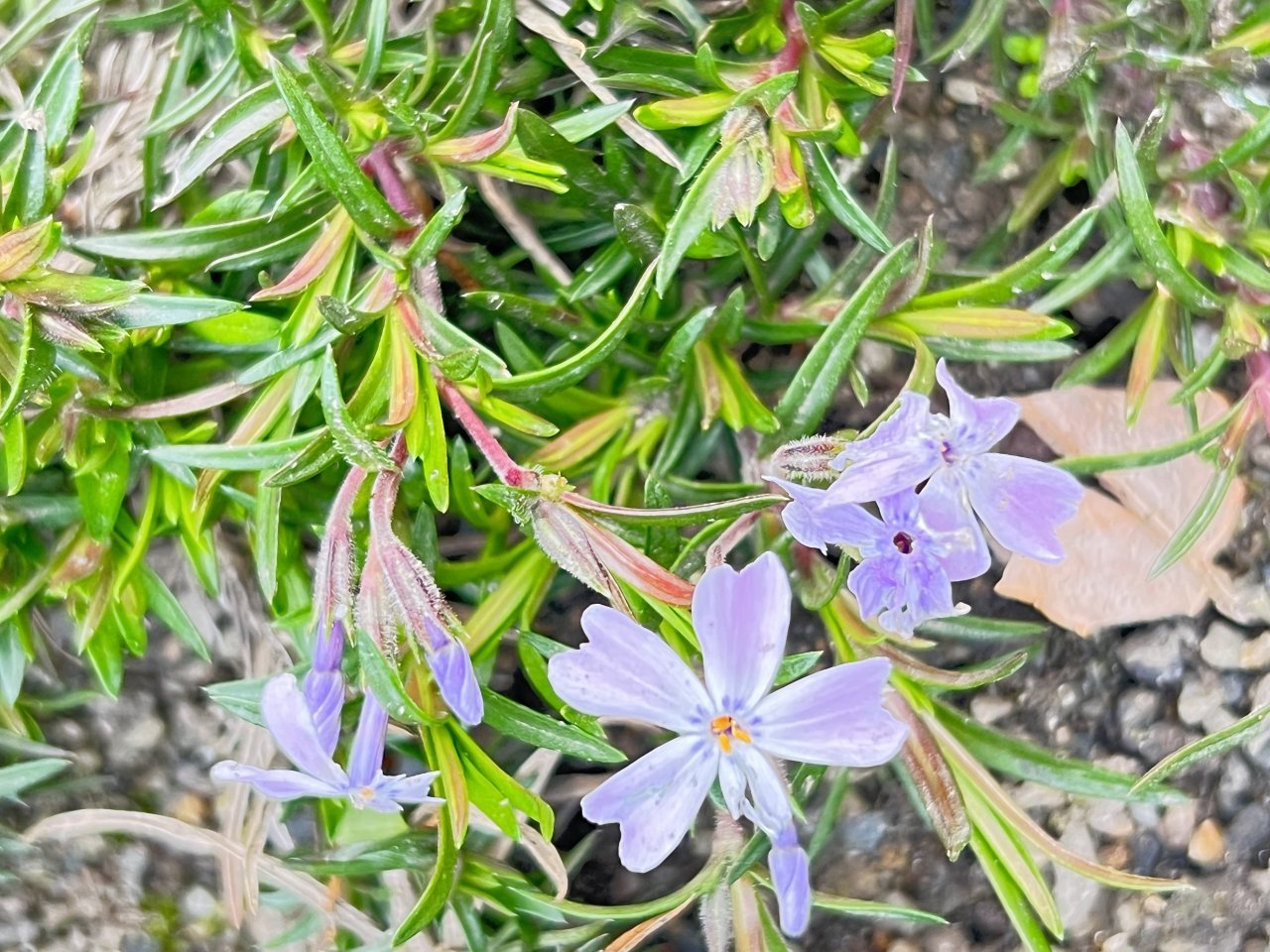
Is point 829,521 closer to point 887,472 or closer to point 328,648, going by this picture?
point 887,472

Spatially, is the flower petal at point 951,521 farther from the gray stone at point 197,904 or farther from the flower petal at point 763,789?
the gray stone at point 197,904

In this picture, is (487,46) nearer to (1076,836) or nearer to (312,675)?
(312,675)

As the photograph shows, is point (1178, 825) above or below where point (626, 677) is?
below

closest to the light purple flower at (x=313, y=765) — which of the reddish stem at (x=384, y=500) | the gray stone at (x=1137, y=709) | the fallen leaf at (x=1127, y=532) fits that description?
the reddish stem at (x=384, y=500)

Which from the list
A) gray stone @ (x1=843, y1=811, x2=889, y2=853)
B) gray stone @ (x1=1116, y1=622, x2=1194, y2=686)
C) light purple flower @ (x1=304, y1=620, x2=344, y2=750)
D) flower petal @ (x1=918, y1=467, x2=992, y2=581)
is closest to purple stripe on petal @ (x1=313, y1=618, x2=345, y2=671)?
light purple flower @ (x1=304, y1=620, x2=344, y2=750)

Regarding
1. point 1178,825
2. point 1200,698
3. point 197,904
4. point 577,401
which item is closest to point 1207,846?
point 1178,825

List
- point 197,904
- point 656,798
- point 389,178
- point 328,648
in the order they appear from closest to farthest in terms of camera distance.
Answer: point 656,798 → point 328,648 → point 389,178 → point 197,904

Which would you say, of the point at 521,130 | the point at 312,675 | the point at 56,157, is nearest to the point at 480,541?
the point at 312,675
